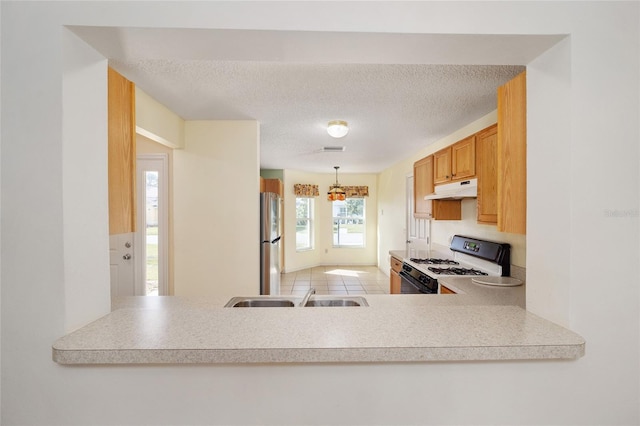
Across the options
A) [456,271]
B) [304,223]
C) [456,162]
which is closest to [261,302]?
[456,271]

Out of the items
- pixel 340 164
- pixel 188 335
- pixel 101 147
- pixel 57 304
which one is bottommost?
pixel 188 335

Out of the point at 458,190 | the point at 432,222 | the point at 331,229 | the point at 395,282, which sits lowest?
the point at 395,282

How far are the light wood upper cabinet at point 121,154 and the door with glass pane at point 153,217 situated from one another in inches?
71.5

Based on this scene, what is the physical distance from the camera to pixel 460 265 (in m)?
3.14

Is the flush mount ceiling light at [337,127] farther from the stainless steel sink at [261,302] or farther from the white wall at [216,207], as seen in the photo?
the stainless steel sink at [261,302]

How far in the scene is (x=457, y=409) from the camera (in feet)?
3.51

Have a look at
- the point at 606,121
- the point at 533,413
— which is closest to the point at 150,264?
the point at 533,413

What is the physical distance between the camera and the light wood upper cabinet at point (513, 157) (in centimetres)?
134

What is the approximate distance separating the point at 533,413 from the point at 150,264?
11.0ft

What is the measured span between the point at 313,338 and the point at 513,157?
3.93 feet

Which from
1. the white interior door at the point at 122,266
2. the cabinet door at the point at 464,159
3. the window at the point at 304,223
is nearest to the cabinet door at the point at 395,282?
the cabinet door at the point at 464,159

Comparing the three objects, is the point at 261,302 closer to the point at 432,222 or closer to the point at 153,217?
the point at 153,217

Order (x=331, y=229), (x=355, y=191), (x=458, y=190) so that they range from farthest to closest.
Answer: (x=331, y=229) → (x=355, y=191) → (x=458, y=190)

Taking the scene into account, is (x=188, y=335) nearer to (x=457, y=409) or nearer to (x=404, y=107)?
(x=457, y=409)
